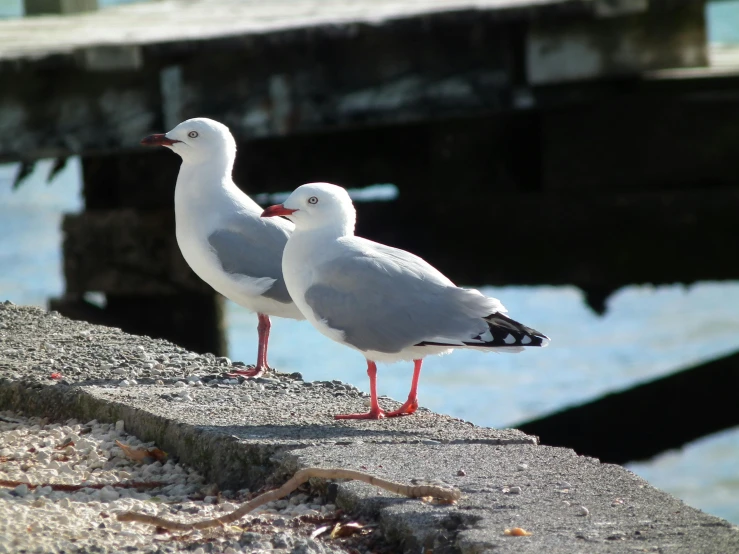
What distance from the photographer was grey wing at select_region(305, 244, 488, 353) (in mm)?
3996

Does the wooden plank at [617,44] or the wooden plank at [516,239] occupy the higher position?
the wooden plank at [617,44]

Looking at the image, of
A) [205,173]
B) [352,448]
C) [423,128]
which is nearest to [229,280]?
[205,173]

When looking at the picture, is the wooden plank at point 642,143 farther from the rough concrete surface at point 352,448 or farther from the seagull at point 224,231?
the rough concrete surface at point 352,448

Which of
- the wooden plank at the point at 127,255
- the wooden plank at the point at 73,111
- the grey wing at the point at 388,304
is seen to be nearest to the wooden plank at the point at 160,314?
the wooden plank at the point at 127,255

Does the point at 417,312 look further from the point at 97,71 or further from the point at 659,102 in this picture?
the point at 659,102

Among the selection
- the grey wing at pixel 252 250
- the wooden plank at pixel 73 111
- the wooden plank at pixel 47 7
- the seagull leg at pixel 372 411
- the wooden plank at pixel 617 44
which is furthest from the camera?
the wooden plank at pixel 47 7

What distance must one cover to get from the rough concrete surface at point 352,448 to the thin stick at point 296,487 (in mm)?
25

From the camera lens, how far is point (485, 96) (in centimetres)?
648

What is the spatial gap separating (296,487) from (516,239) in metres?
3.98

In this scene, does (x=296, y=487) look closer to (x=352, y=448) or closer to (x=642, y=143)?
(x=352, y=448)

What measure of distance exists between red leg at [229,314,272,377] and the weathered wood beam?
12.8 feet

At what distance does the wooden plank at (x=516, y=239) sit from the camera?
6.71 m

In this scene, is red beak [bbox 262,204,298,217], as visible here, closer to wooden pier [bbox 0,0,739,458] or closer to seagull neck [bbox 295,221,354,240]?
seagull neck [bbox 295,221,354,240]

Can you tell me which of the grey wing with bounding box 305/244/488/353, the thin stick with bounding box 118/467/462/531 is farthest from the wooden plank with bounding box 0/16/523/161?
the thin stick with bounding box 118/467/462/531
